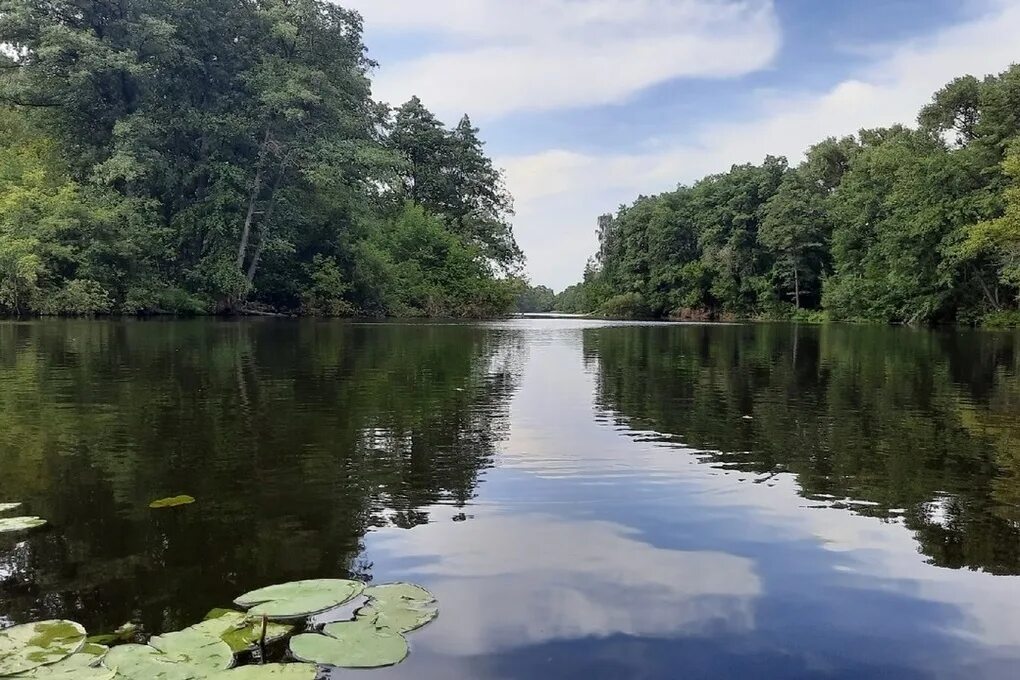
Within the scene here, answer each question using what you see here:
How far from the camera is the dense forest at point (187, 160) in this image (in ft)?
105

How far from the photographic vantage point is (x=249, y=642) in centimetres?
291

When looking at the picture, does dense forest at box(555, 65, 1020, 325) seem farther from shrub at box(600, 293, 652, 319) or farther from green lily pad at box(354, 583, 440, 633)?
green lily pad at box(354, 583, 440, 633)

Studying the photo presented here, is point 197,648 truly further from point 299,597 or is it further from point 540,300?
point 540,300

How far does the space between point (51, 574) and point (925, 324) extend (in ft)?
168

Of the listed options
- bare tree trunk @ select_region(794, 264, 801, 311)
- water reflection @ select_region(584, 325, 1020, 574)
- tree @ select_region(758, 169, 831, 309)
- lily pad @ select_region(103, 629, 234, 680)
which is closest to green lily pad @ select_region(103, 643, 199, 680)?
lily pad @ select_region(103, 629, 234, 680)

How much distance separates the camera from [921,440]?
7.49 metres

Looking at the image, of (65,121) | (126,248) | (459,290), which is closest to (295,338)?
(126,248)

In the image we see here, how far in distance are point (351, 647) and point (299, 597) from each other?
1.53 ft

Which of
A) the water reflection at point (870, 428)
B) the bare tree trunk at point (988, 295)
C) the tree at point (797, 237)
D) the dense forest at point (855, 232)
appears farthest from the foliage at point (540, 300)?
the water reflection at point (870, 428)

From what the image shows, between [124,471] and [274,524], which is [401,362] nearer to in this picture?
[124,471]

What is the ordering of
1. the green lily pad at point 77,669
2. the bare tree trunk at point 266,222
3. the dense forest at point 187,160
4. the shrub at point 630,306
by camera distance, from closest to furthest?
the green lily pad at point 77,669, the dense forest at point 187,160, the bare tree trunk at point 266,222, the shrub at point 630,306

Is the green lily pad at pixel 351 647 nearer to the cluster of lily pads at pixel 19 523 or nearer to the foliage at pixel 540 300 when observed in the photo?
the cluster of lily pads at pixel 19 523

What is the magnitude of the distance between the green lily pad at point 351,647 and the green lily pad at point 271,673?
0.11 metres

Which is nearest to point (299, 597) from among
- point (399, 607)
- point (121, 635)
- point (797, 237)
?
point (399, 607)
